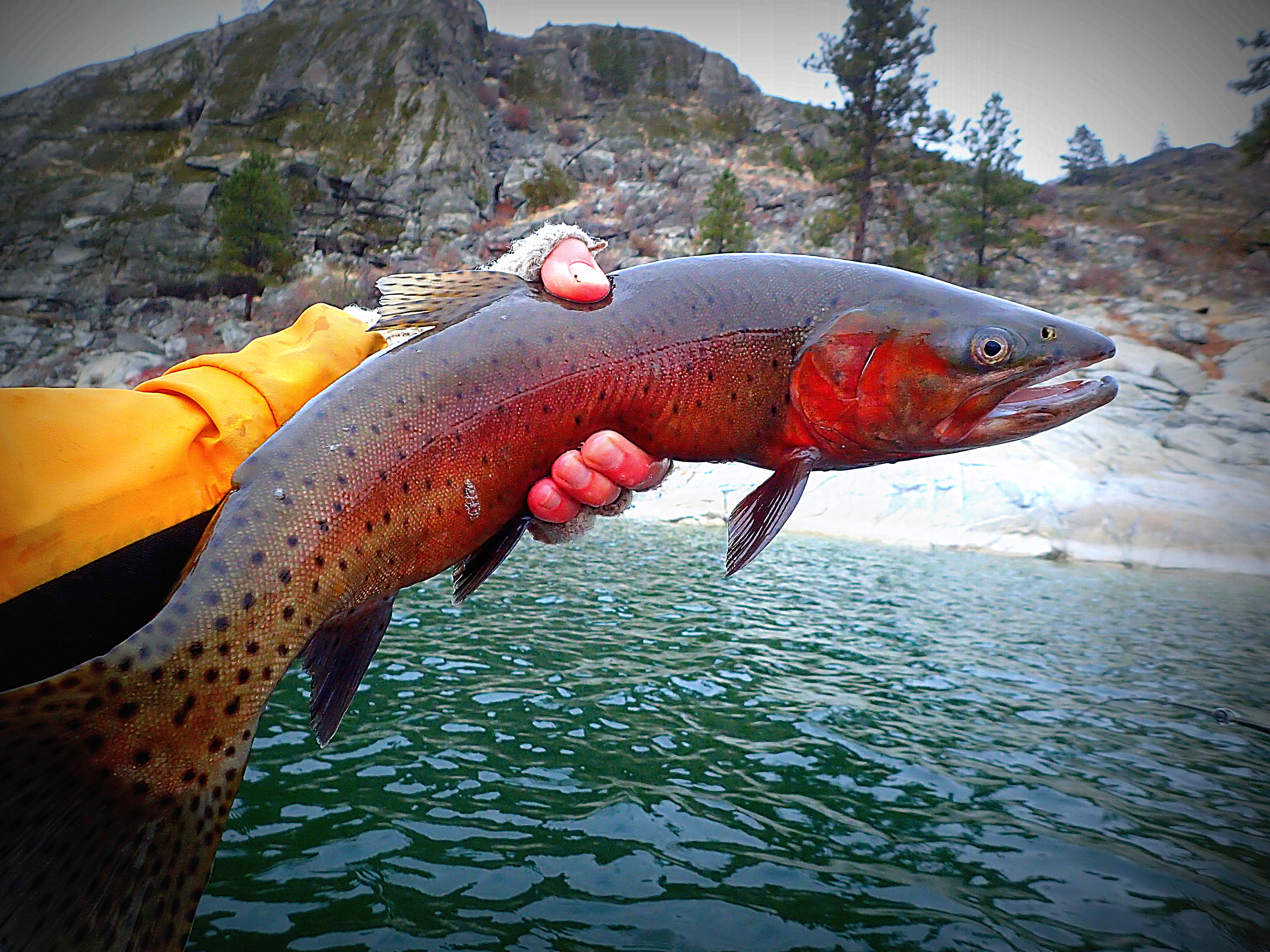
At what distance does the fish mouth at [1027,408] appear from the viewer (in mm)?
2160

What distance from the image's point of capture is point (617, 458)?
2.37 meters

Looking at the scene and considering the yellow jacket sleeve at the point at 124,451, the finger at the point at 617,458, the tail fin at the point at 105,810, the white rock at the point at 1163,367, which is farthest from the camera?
the white rock at the point at 1163,367

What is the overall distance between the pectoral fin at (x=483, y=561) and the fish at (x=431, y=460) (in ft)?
0.03

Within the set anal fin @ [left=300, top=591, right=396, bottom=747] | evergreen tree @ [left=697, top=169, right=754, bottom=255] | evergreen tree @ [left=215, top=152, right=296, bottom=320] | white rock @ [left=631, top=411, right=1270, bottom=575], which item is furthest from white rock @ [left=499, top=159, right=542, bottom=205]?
anal fin @ [left=300, top=591, right=396, bottom=747]

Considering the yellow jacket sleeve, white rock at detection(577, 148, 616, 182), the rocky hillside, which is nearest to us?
the yellow jacket sleeve

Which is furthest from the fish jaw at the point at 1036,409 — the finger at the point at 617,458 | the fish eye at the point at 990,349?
the finger at the point at 617,458

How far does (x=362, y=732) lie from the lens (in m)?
6.88

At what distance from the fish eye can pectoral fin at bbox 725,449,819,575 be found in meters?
0.57

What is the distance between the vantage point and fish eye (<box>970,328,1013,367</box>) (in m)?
2.20

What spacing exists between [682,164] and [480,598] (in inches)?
2013

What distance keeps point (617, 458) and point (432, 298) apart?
30.8 inches

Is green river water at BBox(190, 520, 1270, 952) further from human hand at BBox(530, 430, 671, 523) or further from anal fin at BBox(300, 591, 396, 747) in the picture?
human hand at BBox(530, 430, 671, 523)

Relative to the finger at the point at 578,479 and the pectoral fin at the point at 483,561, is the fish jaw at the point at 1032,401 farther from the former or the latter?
the pectoral fin at the point at 483,561

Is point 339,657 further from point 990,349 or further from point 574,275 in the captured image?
point 990,349
